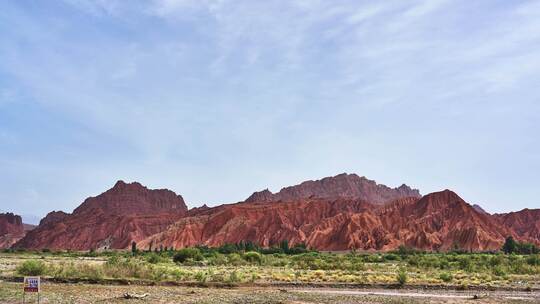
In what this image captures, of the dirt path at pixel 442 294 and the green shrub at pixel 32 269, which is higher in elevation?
the green shrub at pixel 32 269

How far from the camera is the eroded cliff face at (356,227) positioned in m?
160

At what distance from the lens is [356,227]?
16888 centimetres

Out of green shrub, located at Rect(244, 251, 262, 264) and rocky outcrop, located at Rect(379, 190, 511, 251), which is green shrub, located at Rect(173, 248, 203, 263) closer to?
green shrub, located at Rect(244, 251, 262, 264)

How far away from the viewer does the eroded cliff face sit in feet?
523

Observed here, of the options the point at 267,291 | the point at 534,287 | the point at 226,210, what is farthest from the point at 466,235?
the point at 267,291

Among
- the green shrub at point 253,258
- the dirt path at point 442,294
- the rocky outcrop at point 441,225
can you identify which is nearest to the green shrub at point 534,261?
the green shrub at point 253,258

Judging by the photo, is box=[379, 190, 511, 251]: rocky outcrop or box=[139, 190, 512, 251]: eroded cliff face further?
box=[139, 190, 512, 251]: eroded cliff face

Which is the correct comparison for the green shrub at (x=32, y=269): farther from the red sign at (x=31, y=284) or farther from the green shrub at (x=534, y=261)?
the green shrub at (x=534, y=261)

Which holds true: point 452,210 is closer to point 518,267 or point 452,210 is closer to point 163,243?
point 163,243

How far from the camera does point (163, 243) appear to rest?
591ft

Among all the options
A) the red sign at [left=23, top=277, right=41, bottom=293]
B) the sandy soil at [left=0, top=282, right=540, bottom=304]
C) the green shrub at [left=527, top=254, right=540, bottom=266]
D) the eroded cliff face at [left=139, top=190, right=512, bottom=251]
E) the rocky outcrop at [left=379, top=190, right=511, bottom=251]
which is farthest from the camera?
the eroded cliff face at [left=139, top=190, right=512, bottom=251]

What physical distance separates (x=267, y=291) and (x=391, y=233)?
5578 inches

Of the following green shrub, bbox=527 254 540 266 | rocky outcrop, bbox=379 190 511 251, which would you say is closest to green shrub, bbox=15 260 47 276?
green shrub, bbox=527 254 540 266

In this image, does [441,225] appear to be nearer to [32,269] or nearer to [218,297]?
[32,269]
